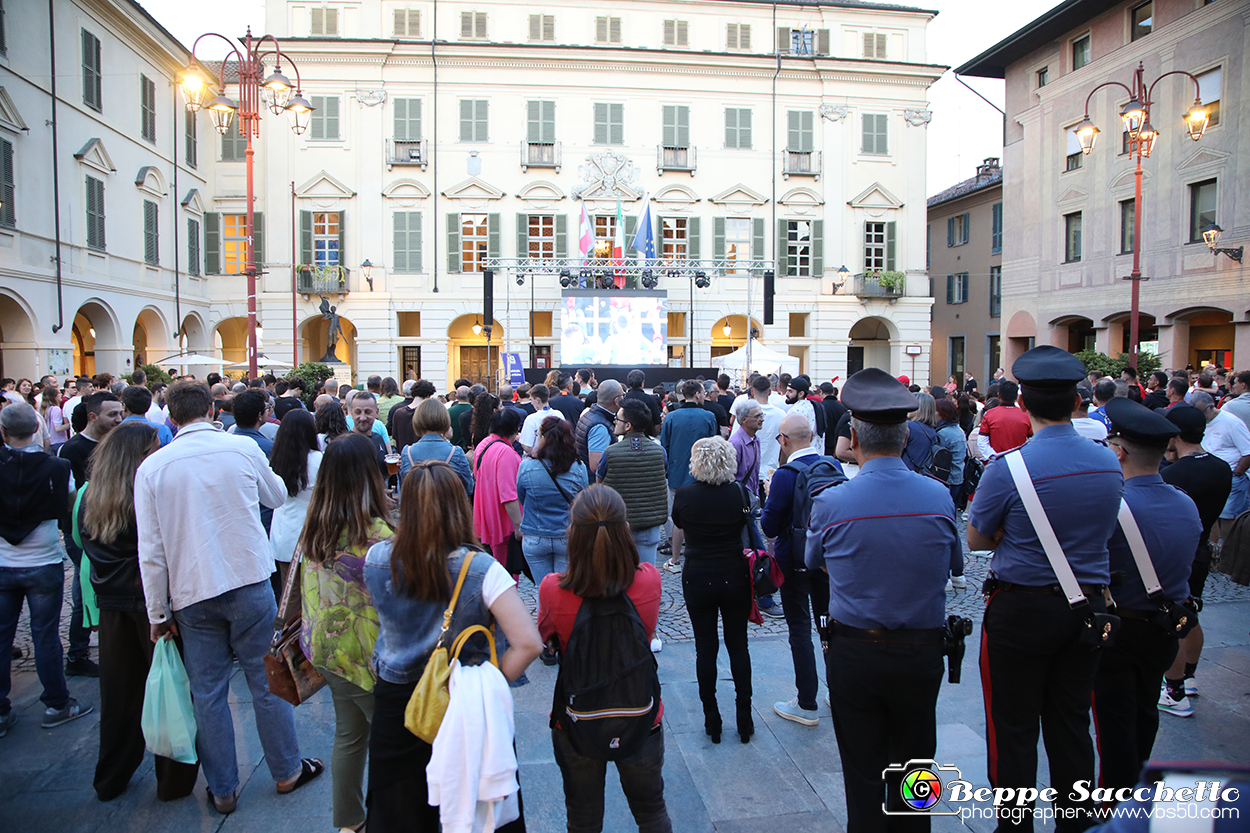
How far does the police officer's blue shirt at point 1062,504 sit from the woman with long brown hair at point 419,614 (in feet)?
6.16

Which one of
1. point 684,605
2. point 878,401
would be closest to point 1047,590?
point 878,401

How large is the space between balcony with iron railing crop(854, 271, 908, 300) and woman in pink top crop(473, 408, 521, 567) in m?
23.9

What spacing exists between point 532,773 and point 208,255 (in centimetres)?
2601

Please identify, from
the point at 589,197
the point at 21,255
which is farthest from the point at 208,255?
the point at 589,197

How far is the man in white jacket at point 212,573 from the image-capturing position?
326 centimetres

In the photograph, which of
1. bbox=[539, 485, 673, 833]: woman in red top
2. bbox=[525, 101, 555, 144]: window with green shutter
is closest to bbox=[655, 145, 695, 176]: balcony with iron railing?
bbox=[525, 101, 555, 144]: window with green shutter

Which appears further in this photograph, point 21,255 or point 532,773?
point 21,255

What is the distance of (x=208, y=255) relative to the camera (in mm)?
24641

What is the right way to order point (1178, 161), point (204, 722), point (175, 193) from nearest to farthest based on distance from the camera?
1. point (204, 722)
2. point (1178, 161)
3. point (175, 193)

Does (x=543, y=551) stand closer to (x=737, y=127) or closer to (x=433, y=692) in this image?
(x=433, y=692)

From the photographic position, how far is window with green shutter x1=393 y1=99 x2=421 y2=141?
2483 cm

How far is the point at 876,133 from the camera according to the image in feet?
87.8

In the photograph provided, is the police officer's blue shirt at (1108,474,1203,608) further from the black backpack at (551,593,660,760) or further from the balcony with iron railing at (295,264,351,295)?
the balcony with iron railing at (295,264,351,295)

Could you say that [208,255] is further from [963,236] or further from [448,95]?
[963,236]
